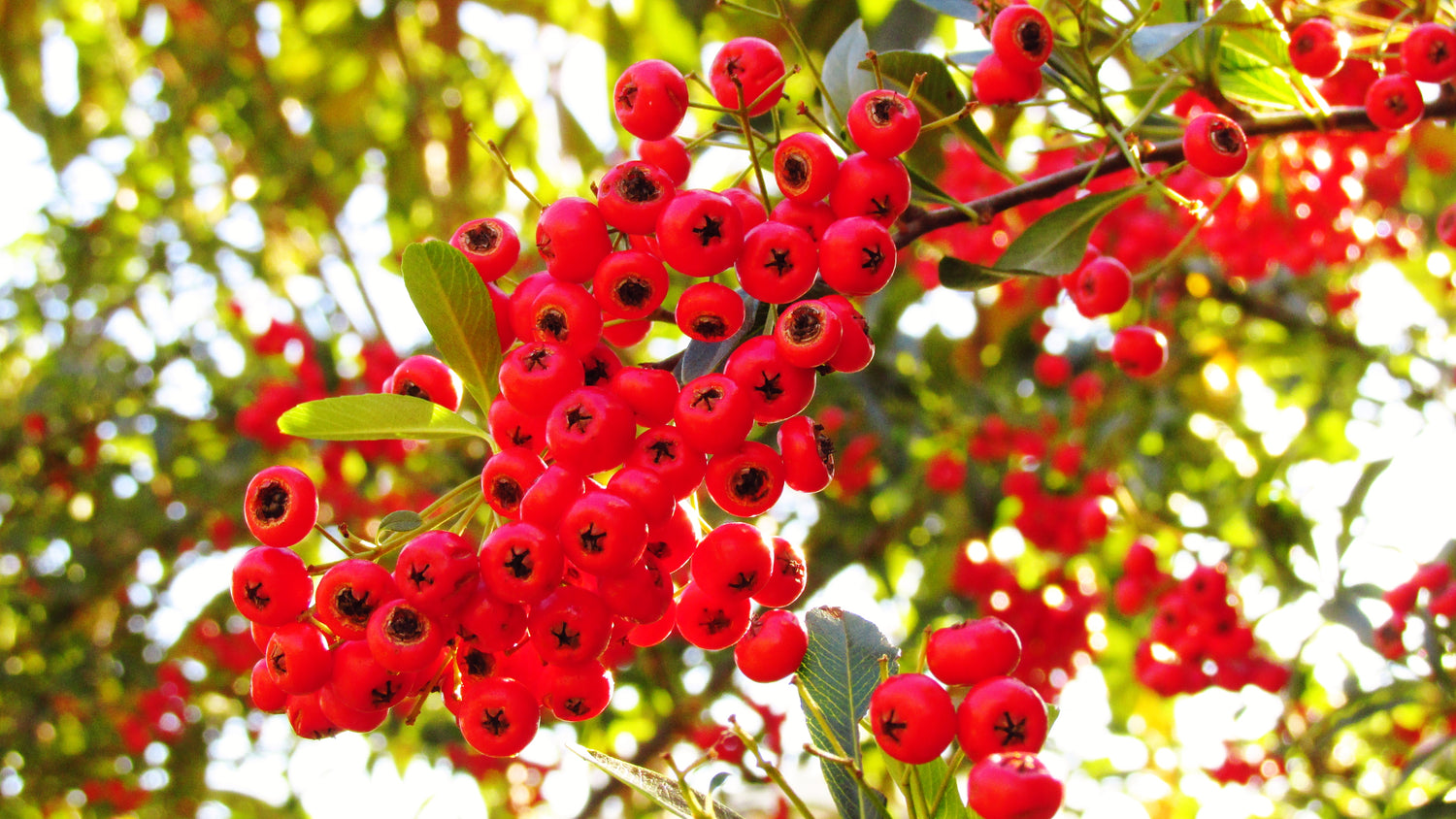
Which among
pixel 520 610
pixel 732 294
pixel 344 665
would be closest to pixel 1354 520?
pixel 732 294

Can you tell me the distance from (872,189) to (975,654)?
664 mm

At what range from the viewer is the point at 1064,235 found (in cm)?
176

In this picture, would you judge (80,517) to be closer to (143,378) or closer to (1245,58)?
(143,378)

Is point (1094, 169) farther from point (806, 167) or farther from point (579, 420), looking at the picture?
point (579, 420)

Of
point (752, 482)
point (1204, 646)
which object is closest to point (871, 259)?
Answer: point (752, 482)

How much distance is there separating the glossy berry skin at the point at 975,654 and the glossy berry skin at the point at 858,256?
0.48m

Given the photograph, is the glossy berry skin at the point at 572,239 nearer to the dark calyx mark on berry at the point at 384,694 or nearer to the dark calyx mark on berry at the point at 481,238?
the dark calyx mark on berry at the point at 481,238

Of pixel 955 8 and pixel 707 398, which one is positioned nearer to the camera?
pixel 707 398

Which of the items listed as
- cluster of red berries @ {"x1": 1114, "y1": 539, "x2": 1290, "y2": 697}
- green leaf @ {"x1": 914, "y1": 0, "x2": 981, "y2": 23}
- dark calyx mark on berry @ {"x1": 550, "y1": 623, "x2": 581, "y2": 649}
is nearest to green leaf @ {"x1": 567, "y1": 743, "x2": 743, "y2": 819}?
dark calyx mark on berry @ {"x1": 550, "y1": 623, "x2": 581, "y2": 649}

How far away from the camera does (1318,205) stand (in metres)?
3.90

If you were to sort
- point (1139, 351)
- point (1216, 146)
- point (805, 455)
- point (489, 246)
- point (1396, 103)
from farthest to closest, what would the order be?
1. point (1139, 351)
2. point (1396, 103)
3. point (1216, 146)
4. point (489, 246)
5. point (805, 455)

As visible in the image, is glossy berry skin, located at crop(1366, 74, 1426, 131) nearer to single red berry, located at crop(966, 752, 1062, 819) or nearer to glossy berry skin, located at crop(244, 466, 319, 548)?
single red berry, located at crop(966, 752, 1062, 819)

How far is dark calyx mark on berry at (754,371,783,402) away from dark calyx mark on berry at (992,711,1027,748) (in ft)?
1.65

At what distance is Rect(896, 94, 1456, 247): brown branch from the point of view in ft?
5.46
